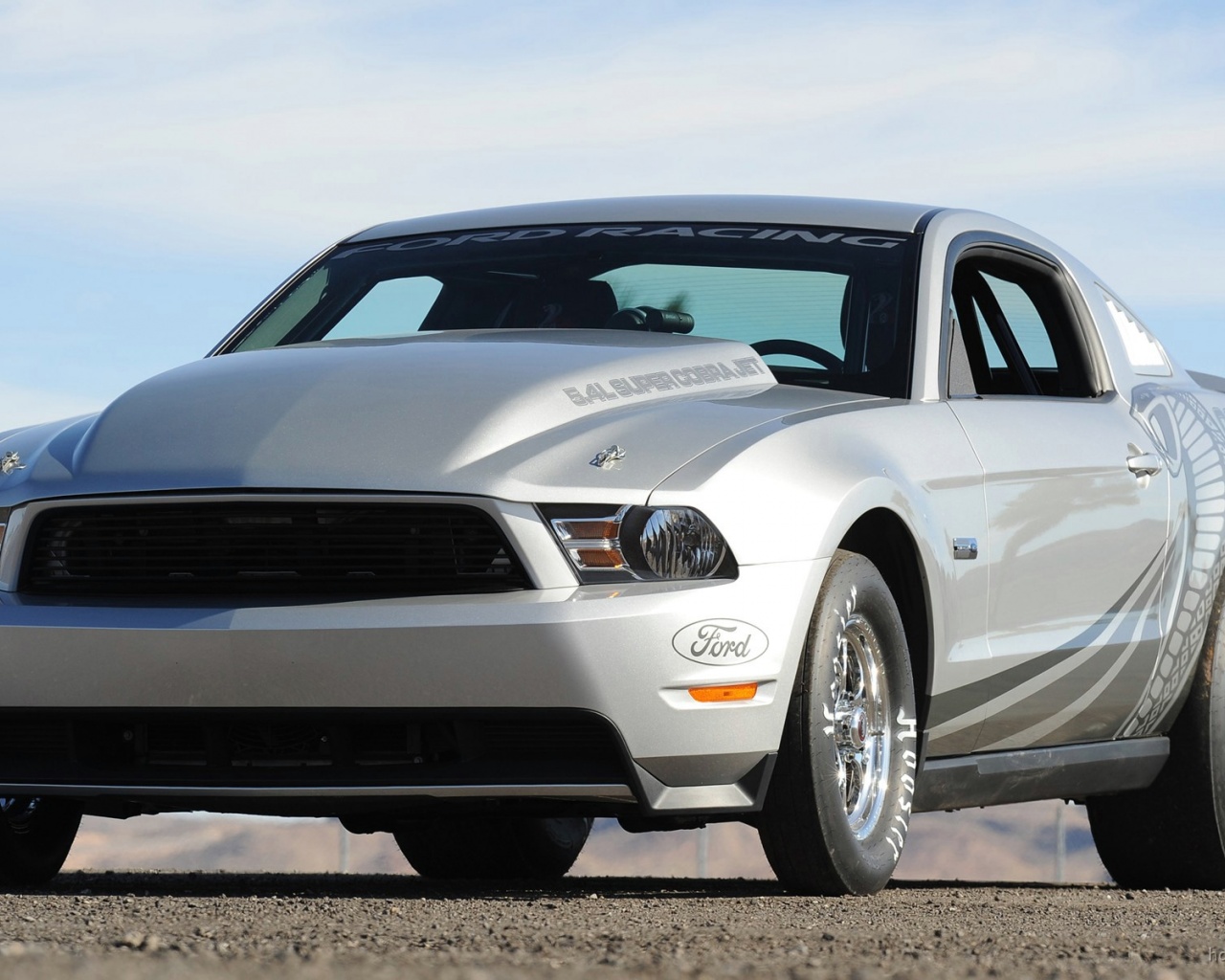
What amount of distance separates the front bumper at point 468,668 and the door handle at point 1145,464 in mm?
1973

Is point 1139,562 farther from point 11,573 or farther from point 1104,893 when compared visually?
point 11,573

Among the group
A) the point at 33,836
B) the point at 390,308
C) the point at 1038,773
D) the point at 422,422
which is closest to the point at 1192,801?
the point at 1038,773

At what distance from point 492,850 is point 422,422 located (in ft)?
10.6

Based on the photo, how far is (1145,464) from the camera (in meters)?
6.36

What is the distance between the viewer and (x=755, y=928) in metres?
4.05

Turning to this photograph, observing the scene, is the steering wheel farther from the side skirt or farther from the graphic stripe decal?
the side skirt

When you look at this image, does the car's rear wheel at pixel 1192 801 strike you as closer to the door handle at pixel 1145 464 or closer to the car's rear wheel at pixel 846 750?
the door handle at pixel 1145 464

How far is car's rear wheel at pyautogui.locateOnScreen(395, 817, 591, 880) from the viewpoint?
24.8 ft

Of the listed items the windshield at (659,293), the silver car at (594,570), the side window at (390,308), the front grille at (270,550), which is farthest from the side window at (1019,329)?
the front grille at (270,550)

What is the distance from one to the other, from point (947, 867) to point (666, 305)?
7152 cm

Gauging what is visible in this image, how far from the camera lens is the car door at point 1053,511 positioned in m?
5.63

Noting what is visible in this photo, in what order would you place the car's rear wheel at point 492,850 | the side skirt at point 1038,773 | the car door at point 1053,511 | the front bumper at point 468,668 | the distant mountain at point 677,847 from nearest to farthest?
1. the front bumper at point 468,668
2. the side skirt at point 1038,773
3. the car door at point 1053,511
4. the car's rear wheel at point 492,850
5. the distant mountain at point 677,847

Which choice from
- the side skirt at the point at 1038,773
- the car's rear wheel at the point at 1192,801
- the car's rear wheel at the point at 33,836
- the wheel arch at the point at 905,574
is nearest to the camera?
the wheel arch at the point at 905,574

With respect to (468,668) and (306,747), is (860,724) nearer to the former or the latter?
(468,668)
